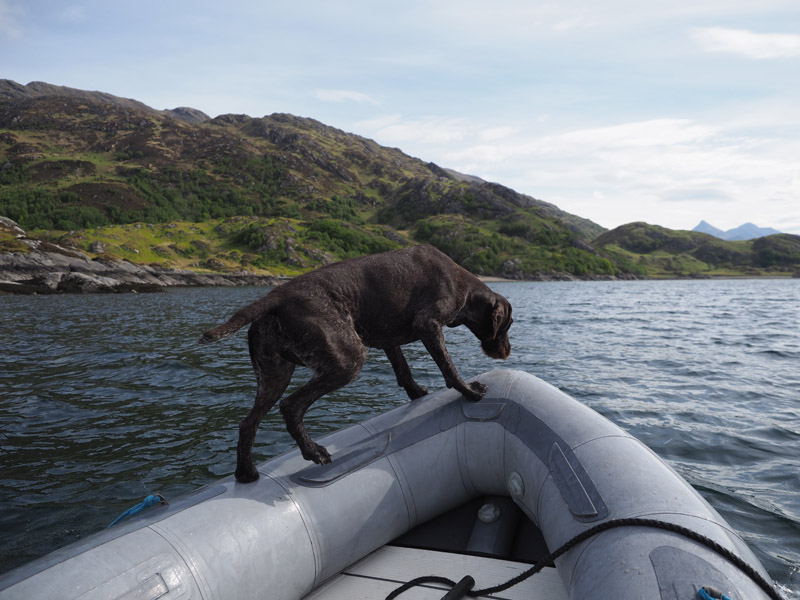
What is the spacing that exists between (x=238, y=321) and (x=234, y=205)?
137864 mm

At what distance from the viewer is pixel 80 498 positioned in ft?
21.3

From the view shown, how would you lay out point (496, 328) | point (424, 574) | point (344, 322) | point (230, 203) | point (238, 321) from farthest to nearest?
point (230, 203) < point (496, 328) < point (344, 322) < point (424, 574) < point (238, 321)

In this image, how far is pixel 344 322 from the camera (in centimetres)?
448

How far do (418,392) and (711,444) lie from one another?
5852mm

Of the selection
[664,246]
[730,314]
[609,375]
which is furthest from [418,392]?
[664,246]

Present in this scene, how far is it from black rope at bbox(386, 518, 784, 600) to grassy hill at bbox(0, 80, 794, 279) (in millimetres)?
59774

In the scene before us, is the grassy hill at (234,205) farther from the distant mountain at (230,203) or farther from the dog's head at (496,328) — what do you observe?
the dog's head at (496,328)

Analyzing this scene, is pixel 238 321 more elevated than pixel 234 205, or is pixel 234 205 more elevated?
pixel 234 205

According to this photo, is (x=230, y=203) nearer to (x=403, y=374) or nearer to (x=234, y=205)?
(x=234, y=205)

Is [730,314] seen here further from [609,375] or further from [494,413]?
[494,413]

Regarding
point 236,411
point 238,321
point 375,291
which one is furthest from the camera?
point 236,411

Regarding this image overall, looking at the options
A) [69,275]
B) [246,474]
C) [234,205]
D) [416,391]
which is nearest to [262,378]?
[246,474]

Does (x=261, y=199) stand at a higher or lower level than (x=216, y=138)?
lower

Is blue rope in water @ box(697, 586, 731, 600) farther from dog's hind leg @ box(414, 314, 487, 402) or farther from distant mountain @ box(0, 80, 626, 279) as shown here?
distant mountain @ box(0, 80, 626, 279)
